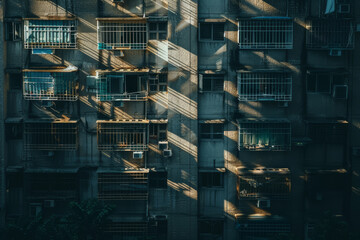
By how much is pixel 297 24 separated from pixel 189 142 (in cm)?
737

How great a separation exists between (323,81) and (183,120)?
22.3 feet

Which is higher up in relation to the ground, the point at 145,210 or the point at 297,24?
the point at 297,24

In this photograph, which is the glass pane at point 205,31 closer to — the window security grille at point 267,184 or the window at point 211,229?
the window security grille at point 267,184

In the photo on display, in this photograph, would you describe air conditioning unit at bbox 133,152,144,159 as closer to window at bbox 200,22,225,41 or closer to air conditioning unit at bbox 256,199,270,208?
air conditioning unit at bbox 256,199,270,208

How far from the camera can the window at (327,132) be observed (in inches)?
652

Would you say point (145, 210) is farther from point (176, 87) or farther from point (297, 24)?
point (297, 24)

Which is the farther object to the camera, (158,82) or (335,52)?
(158,82)

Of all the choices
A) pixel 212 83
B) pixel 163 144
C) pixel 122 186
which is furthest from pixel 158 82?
pixel 122 186

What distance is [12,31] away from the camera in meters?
16.4

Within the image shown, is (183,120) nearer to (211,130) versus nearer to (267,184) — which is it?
(211,130)

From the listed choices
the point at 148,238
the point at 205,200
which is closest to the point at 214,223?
the point at 205,200

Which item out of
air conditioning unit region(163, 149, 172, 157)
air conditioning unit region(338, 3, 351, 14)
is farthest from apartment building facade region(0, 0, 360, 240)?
air conditioning unit region(338, 3, 351, 14)

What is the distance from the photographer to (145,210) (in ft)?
55.6

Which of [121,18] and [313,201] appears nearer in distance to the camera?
[121,18]
